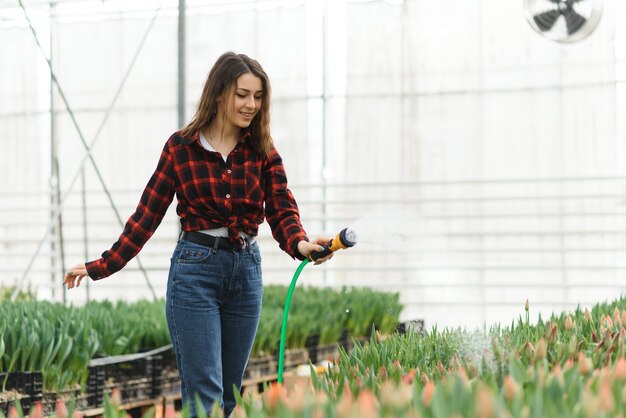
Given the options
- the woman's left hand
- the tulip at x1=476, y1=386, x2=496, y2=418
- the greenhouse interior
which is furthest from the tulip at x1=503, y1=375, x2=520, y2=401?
the greenhouse interior

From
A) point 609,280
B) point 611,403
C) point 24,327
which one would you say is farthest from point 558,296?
point 611,403

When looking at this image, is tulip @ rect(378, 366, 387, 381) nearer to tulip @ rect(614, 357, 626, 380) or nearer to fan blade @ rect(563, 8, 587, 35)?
tulip @ rect(614, 357, 626, 380)

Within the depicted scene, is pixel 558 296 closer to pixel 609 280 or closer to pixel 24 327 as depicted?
pixel 609 280

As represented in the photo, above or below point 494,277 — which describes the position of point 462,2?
above

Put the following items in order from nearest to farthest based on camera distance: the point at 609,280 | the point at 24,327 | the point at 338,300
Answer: the point at 24,327
the point at 338,300
the point at 609,280

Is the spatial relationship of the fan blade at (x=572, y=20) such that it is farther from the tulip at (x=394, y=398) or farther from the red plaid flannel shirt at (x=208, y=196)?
the tulip at (x=394, y=398)

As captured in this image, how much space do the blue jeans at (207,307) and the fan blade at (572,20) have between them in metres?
3.82

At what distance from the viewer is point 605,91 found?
8.39 m

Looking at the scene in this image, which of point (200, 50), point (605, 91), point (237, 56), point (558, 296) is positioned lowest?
point (558, 296)

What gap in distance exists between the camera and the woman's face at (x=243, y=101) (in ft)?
7.89

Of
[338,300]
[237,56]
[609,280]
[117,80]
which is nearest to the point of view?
[237,56]

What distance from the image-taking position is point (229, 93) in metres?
2.41

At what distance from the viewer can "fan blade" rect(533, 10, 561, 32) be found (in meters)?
5.75

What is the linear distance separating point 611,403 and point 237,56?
1.49m
